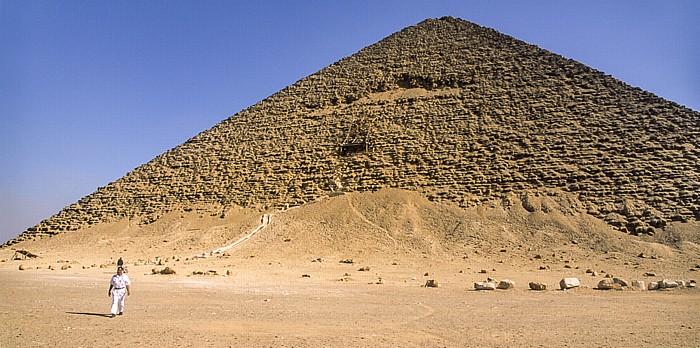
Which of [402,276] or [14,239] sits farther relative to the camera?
[14,239]

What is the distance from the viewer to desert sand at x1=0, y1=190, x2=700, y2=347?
20.0 ft

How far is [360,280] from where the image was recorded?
13039mm

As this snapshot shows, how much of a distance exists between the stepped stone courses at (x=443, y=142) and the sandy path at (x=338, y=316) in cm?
1082

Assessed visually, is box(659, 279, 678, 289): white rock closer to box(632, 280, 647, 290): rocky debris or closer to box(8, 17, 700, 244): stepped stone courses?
box(632, 280, 647, 290): rocky debris

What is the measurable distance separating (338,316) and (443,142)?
703 inches

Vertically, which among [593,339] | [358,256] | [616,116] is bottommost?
[593,339]

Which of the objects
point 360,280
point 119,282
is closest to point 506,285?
point 360,280

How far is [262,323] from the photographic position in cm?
670

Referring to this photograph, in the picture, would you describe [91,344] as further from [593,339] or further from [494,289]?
[494,289]

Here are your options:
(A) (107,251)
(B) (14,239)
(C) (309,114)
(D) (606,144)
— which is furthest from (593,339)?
(B) (14,239)

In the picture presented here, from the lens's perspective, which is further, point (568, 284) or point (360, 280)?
point (360, 280)

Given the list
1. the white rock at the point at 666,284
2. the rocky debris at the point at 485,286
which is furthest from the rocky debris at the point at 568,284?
the white rock at the point at 666,284

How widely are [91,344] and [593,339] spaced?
501 cm

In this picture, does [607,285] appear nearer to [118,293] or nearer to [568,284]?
[568,284]
